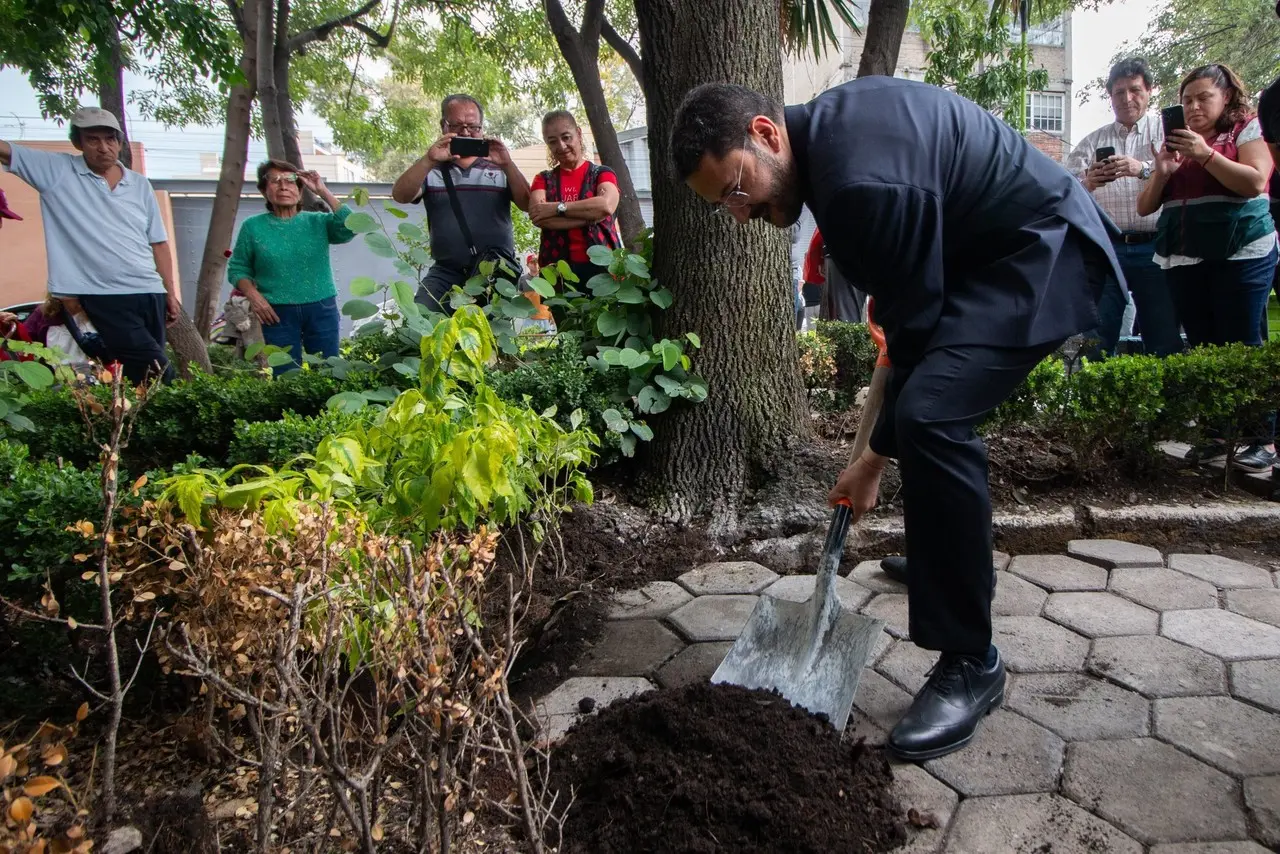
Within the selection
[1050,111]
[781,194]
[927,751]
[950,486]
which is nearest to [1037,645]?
[927,751]

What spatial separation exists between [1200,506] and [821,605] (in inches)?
85.5

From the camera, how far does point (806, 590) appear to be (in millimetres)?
3031

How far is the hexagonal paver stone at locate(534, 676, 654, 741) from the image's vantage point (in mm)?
2199

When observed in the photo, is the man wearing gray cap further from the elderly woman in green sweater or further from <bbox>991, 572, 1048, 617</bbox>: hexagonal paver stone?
<bbox>991, 572, 1048, 617</bbox>: hexagonal paver stone

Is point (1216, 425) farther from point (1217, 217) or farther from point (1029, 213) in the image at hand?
point (1029, 213)

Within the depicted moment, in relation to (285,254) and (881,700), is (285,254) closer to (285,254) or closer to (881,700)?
(285,254)

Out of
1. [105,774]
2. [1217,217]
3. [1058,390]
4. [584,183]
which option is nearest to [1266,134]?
[1058,390]

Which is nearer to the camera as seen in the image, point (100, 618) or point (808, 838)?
point (808, 838)

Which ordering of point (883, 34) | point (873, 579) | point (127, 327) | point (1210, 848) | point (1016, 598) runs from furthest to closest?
point (883, 34) < point (127, 327) < point (873, 579) < point (1016, 598) < point (1210, 848)

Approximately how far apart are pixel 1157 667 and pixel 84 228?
17.2 feet

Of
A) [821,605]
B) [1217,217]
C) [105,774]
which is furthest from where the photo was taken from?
[1217,217]

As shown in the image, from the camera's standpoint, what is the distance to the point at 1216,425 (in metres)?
3.61

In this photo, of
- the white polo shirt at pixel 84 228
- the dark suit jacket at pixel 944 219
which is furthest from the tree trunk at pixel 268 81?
the dark suit jacket at pixel 944 219

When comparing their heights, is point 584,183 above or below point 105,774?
above
